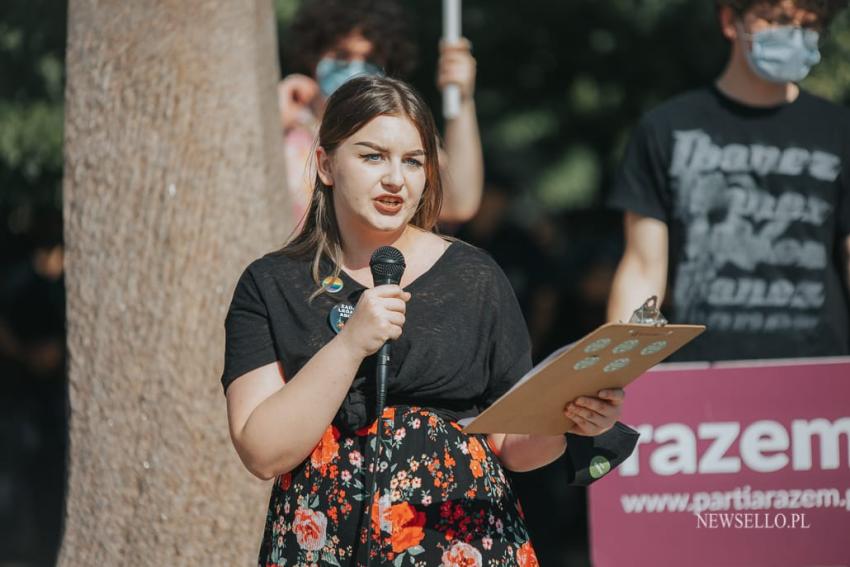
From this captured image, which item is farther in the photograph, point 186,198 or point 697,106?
point 697,106

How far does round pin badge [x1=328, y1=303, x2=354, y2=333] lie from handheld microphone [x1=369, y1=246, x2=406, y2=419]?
0.13 metres

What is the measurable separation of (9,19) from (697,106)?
10.9 ft

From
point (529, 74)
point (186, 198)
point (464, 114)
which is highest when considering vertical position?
point (529, 74)

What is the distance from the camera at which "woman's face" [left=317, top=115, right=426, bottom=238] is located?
10.3ft

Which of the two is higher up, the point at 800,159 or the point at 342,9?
the point at 342,9

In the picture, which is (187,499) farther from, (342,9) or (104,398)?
(342,9)

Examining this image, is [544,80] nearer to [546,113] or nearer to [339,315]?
[546,113]

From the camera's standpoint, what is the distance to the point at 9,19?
658cm

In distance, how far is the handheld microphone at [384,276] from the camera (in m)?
2.91

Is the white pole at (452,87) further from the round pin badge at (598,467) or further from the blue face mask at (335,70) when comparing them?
the round pin badge at (598,467)

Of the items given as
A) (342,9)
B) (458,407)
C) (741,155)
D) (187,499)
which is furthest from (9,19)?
(458,407)

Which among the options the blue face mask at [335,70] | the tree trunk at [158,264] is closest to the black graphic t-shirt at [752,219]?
the blue face mask at [335,70]

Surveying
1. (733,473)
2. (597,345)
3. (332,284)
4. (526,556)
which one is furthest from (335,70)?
(597,345)

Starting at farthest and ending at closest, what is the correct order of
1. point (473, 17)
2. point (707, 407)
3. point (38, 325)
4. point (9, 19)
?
point (38, 325) < point (473, 17) < point (9, 19) < point (707, 407)
